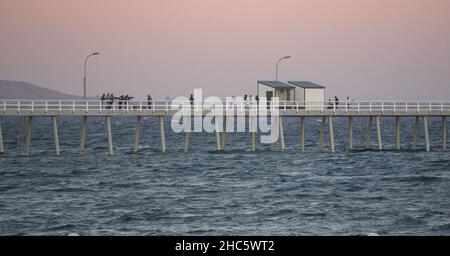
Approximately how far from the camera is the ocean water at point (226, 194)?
39.3m

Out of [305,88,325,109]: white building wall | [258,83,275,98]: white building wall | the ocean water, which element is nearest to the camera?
the ocean water

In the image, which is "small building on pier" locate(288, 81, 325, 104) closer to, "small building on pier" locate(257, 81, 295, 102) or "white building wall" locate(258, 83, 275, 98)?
"small building on pier" locate(257, 81, 295, 102)

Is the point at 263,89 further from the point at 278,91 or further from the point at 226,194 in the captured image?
the point at 226,194

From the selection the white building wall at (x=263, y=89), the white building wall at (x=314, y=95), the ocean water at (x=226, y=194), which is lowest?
the ocean water at (x=226, y=194)

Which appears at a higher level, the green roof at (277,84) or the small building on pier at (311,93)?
the green roof at (277,84)

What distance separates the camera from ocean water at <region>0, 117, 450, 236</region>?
39.3 meters

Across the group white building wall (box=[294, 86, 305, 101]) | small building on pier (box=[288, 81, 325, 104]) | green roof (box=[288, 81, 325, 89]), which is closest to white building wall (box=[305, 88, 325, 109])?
small building on pier (box=[288, 81, 325, 104])

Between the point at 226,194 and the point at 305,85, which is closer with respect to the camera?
the point at 226,194

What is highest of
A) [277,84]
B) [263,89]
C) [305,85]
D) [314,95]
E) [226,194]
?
[277,84]

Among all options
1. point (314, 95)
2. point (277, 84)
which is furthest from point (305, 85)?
point (277, 84)

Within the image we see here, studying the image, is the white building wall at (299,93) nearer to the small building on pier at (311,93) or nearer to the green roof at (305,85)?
the small building on pier at (311,93)

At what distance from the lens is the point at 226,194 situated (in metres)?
50.1

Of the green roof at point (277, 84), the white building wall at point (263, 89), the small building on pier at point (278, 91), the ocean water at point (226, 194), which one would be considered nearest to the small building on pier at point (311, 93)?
the small building on pier at point (278, 91)
